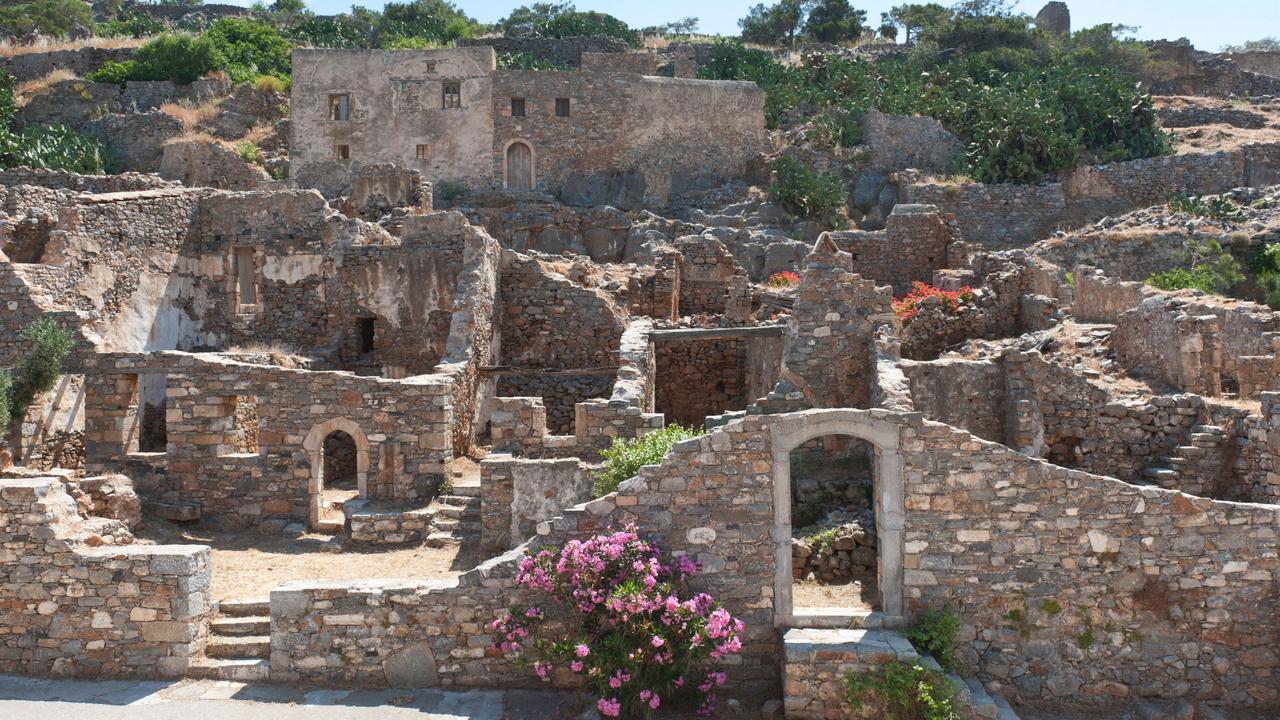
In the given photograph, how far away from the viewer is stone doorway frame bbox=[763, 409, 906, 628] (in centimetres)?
986

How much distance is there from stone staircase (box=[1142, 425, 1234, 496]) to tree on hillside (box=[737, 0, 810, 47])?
4774 cm

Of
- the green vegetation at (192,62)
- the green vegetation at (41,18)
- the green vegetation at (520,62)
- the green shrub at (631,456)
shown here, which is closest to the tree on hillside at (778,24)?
the green vegetation at (520,62)

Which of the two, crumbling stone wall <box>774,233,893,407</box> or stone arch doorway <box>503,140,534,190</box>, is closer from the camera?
crumbling stone wall <box>774,233,893,407</box>

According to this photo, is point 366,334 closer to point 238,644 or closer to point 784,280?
point 784,280

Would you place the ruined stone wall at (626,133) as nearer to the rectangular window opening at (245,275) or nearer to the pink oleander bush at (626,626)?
the rectangular window opening at (245,275)

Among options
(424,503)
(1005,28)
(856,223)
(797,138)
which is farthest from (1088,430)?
(1005,28)

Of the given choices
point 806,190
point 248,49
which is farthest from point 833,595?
point 248,49

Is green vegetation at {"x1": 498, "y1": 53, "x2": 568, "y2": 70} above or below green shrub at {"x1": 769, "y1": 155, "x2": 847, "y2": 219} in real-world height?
above

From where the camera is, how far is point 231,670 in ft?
33.6

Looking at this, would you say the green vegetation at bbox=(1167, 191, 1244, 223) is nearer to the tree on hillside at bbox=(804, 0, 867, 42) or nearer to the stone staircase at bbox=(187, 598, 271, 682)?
the stone staircase at bbox=(187, 598, 271, 682)

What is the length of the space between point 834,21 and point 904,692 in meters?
52.8

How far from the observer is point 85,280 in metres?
18.4

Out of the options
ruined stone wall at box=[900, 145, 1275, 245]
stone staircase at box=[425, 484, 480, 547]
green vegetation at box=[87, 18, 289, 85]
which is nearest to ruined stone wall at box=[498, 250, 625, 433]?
stone staircase at box=[425, 484, 480, 547]

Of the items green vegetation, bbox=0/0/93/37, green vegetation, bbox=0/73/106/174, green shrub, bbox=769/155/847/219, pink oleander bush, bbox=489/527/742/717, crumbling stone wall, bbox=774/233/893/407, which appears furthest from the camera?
green vegetation, bbox=0/0/93/37
